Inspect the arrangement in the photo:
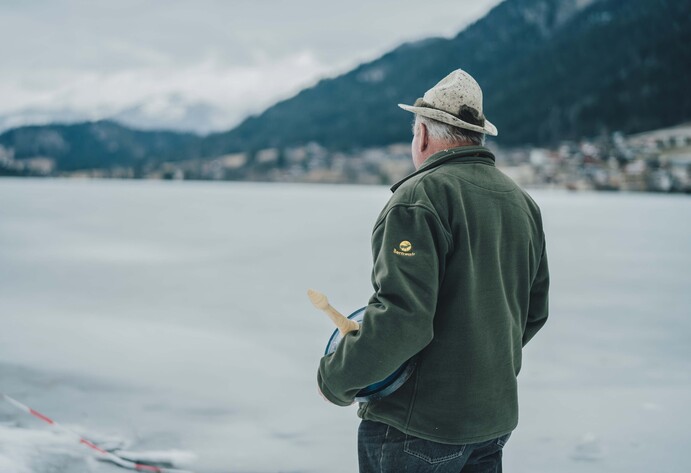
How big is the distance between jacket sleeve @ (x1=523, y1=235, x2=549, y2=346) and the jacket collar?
362 mm

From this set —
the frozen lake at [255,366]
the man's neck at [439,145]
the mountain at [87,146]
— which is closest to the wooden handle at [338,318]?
the man's neck at [439,145]

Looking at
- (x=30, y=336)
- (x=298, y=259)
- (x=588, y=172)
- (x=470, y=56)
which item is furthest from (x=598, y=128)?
(x=30, y=336)

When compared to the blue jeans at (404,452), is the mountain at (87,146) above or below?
above

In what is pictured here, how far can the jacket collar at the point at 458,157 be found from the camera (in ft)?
4.75

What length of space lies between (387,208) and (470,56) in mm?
175092

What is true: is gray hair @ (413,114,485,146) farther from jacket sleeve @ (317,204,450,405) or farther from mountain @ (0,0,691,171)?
mountain @ (0,0,691,171)

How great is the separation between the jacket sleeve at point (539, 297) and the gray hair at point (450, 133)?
380 mm

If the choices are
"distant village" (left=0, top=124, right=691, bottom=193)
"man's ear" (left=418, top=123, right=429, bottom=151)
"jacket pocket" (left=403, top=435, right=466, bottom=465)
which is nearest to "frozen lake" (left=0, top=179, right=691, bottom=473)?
"jacket pocket" (left=403, top=435, right=466, bottom=465)

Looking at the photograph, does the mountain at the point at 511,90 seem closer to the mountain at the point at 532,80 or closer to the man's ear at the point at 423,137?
the mountain at the point at 532,80

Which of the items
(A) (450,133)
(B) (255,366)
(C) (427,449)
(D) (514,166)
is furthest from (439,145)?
(D) (514,166)

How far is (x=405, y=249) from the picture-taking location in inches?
52.1

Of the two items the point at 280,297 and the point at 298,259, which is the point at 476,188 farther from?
the point at 298,259

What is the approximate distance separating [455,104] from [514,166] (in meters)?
87.2

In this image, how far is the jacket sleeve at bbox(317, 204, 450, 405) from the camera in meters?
1.32
